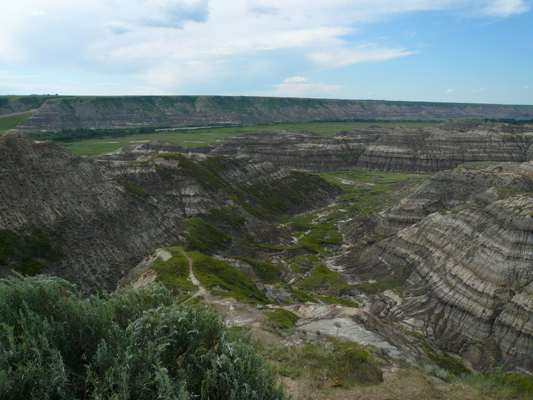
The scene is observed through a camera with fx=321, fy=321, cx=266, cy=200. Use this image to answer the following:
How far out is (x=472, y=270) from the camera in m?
37.7

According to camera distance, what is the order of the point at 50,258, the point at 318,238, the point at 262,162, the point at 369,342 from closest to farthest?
the point at 369,342
the point at 50,258
the point at 318,238
the point at 262,162

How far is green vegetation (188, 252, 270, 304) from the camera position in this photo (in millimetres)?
34494

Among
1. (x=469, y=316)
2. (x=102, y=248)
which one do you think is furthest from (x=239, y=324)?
(x=102, y=248)

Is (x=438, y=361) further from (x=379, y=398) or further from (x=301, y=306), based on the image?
(x=379, y=398)

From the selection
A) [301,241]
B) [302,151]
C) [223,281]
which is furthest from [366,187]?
[223,281]

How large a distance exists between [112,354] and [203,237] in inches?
2026

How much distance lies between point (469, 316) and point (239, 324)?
88.7 feet

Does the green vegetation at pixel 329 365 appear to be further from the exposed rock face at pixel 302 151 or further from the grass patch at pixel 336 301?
the exposed rock face at pixel 302 151

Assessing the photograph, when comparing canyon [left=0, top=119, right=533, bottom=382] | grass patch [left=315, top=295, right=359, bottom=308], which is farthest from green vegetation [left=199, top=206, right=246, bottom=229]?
grass patch [left=315, top=295, right=359, bottom=308]

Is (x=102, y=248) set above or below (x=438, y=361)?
above

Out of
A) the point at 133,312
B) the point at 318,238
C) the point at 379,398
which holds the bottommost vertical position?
the point at 318,238

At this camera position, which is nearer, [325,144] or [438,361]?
[438,361]

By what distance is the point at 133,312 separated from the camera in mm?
11961

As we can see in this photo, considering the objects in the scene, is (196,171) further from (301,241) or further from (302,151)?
(302,151)
